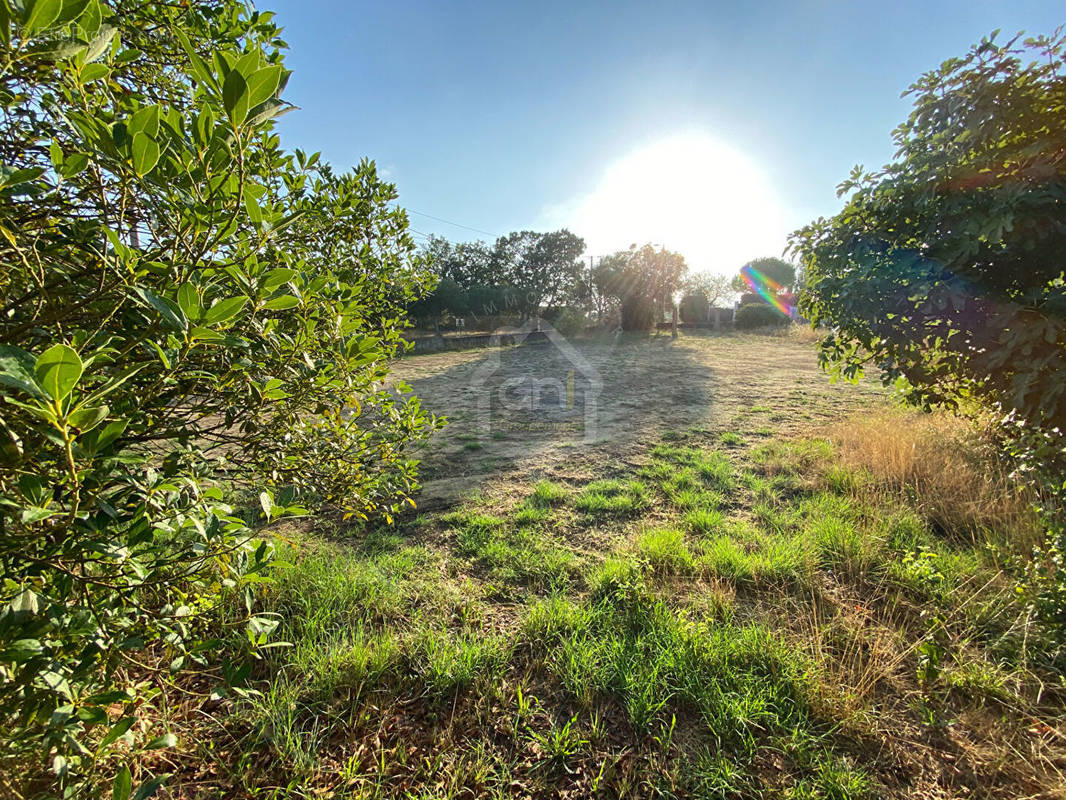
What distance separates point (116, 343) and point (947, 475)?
521cm

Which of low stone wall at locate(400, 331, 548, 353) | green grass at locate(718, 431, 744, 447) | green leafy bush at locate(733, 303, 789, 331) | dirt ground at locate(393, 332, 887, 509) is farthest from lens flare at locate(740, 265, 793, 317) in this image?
green grass at locate(718, 431, 744, 447)

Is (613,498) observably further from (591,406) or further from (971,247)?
(591,406)

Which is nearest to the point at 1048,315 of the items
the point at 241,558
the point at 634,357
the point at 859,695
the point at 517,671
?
the point at 859,695

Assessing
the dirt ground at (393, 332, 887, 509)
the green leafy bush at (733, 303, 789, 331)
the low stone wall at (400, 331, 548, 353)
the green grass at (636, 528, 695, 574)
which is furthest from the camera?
the green leafy bush at (733, 303, 789, 331)

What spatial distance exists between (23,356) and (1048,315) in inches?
124

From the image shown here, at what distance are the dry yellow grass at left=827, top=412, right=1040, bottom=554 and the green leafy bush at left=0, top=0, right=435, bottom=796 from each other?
4.10 m

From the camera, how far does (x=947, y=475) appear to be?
3.29m

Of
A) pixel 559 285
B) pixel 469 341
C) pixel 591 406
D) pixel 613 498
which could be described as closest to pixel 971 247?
pixel 613 498

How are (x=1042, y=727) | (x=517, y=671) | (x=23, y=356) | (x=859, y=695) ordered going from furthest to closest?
(x=517, y=671)
(x=859, y=695)
(x=1042, y=727)
(x=23, y=356)

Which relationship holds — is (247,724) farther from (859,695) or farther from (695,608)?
(859,695)

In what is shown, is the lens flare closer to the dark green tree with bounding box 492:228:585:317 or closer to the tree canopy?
the dark green tree with bounding box 492:228:585:317

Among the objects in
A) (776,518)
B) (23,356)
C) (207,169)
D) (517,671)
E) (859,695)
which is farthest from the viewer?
(776,518)

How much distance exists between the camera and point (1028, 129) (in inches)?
67.1

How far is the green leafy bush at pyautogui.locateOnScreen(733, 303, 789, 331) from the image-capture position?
1002 inches
